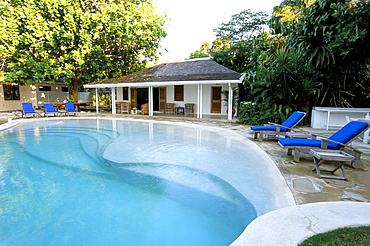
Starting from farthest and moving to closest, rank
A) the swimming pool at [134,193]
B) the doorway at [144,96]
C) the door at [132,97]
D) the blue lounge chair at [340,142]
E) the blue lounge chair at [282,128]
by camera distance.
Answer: the doorway at [144,96]
the door at [132,97]
the blue lounge chair at [282,128]
the blue lounge chair at [340,142]
the swimming pool at [134,193]

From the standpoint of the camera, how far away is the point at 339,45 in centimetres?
900

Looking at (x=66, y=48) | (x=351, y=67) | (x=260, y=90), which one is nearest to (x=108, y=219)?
(x=260, y=90)

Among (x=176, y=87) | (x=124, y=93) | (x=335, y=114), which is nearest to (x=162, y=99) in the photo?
(x=176, y=87)

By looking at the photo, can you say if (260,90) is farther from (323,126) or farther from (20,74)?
(20,74)

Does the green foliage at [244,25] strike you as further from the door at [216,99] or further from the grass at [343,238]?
the grass at [343,238]

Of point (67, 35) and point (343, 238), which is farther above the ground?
point (67, 35)

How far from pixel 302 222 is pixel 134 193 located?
283 cm

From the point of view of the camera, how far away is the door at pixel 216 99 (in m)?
15.3

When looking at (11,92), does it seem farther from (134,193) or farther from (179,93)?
(134,193)

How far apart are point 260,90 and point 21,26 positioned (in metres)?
17.0

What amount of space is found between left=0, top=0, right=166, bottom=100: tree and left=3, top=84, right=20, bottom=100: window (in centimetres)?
248

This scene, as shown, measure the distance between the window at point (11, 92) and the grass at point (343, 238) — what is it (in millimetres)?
24083

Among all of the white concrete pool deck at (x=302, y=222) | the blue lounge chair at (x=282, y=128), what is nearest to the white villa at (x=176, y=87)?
the blue lounge chair at (x=282, y=128)

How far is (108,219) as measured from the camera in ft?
10.8
